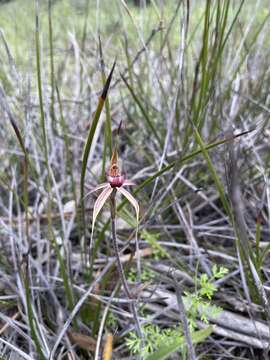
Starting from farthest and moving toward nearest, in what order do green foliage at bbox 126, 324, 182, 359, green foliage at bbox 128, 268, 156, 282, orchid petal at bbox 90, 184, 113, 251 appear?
green foliage at bbox 128, 268, 156, 282, green foliage at bbox 126, 324, 182, 359, orchid petal at bbox 90, 184, 113, 251

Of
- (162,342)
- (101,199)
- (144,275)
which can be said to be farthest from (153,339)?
(101,199)

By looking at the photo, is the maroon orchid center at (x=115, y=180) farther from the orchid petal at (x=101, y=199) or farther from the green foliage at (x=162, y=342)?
the green foliage at (x=162, y=342)

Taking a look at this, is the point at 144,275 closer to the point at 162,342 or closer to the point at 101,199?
the point at 162,342

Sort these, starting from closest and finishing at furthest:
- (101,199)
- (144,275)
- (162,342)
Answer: (101,199), (162,342), (144,275)

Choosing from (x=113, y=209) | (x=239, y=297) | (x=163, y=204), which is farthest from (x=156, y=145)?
(x=113, y=209)

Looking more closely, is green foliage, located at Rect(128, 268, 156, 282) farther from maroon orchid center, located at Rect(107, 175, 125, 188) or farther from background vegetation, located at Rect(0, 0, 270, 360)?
maroon orchid center, located at Rect(107, 175, 125, 188)

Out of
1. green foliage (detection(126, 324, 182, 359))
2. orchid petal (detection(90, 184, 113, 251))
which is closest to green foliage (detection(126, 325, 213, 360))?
green foliage (detection(126, 324, 182, 359))

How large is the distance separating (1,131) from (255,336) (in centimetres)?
69

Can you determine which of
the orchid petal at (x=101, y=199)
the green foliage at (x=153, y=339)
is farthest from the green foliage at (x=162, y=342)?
the orchid petal at (x=101, y=199)

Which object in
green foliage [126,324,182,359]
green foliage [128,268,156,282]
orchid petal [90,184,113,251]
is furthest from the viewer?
green foliage [128,268,156,282]

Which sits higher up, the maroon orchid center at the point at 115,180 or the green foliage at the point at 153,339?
the maroon orchid center at the point at 115,180

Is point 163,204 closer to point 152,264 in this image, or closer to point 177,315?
point 152,264

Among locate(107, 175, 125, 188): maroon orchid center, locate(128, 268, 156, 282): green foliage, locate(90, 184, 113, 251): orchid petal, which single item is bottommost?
locate(128, 268, 156, 282): green foliage

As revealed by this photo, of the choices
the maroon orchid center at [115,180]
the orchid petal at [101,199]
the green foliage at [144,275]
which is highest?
the maroon orchid center at [115,180]
